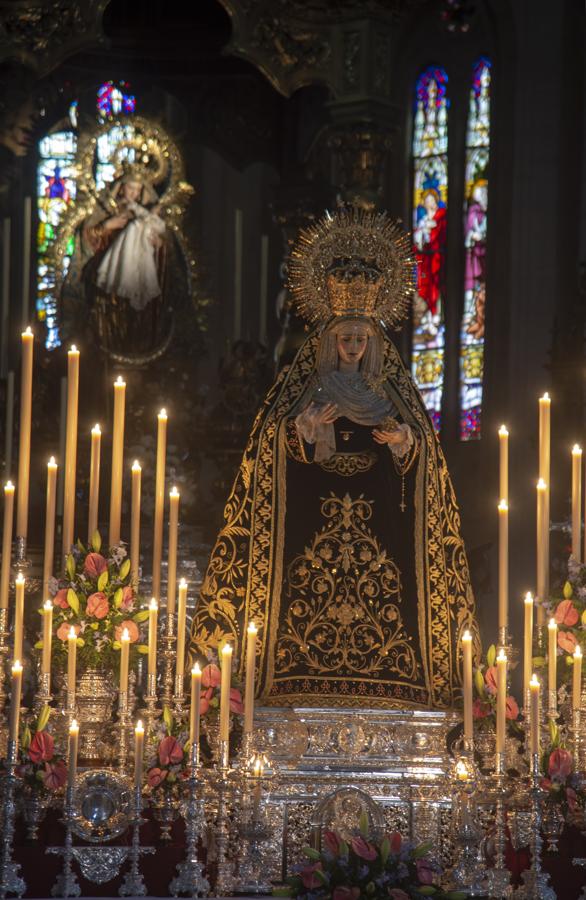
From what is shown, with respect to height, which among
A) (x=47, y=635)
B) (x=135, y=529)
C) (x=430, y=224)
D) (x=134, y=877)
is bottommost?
(x=134, y=877)

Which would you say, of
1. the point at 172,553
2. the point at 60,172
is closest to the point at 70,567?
the point at 172,553

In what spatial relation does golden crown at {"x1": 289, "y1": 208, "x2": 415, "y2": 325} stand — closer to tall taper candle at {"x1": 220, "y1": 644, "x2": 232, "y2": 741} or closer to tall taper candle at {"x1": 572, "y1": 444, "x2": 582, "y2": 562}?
tall taper candle at {"x1": 572, "y1": 444, "x2": 582, "y2": 562}

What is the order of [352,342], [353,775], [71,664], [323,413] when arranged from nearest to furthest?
[71,664]
[353,775]
[323,413]
[352,342]

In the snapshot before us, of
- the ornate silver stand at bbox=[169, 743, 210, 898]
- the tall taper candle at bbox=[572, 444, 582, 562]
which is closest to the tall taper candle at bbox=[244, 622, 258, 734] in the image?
the ornate silver stand at bbox=[169, 743, 210, 898]

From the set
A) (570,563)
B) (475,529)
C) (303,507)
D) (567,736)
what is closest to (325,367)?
(303,507)

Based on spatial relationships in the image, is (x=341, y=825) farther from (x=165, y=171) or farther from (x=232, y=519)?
(x=165, y=171)

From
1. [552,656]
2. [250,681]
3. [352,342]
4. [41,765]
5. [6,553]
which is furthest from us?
[352,342]

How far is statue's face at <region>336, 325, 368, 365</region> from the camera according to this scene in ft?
32.5

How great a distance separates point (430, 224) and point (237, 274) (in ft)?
5.28

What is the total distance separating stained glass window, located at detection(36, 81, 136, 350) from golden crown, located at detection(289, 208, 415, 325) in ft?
18.0

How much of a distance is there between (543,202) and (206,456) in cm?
300

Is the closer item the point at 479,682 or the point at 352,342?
the point at 479,682

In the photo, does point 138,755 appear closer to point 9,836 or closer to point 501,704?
point 9,836

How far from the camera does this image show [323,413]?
9750 millimetres
